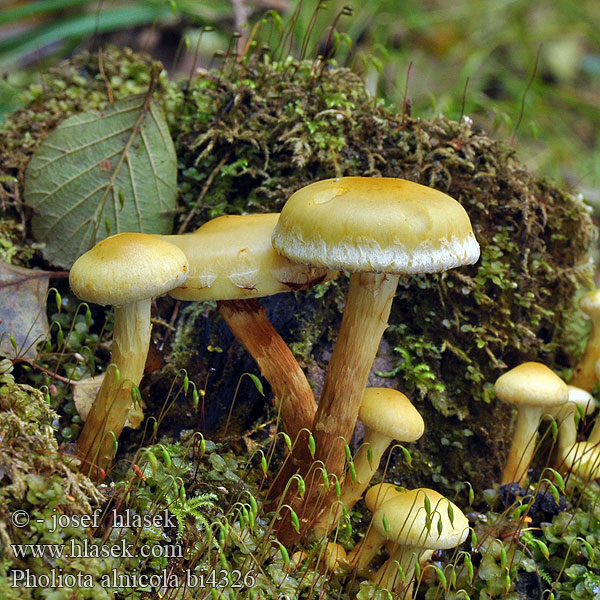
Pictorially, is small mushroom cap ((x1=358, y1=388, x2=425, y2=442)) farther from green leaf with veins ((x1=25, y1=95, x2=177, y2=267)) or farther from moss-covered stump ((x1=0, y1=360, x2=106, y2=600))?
green leaf with veins ((x1=25, y1=95, x2=177, y2=267))

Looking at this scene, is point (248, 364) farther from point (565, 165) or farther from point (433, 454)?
point (565, 165)

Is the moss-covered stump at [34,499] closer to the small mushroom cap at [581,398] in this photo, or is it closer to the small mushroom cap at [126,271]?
the small mushroom cap at [126,271]

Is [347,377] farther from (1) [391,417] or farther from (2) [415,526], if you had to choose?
Answer: (2) [415,526]

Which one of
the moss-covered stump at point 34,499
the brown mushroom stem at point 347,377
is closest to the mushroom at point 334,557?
the brown mushroom stem at point 347,377

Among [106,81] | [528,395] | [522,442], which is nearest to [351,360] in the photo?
[528,395]

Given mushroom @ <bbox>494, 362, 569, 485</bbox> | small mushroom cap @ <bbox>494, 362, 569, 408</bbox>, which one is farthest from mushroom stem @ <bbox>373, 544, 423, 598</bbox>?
small mushroom cap @ <bbox>494, 362, 569, 408</bbox>
